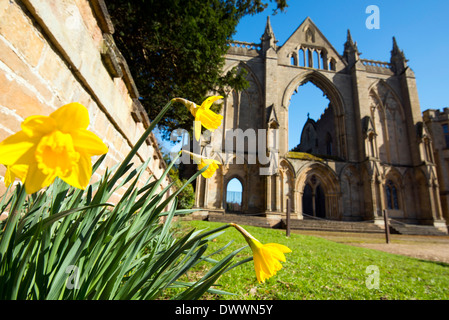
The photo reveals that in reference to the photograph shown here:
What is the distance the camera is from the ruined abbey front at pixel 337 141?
16.9 m

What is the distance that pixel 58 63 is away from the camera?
1.48 metres

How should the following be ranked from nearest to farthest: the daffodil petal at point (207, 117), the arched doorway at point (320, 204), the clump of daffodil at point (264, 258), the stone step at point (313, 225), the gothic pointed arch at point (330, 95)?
the clump of daffodil at point (264, 258) < the daffodil petal at point (207, 117) < the stone step at point (313, 225) < the gothic pointed arch at point (330, 95) < the arched doorway at point (320, 204)

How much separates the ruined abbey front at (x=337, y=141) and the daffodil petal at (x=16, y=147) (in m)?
15.2

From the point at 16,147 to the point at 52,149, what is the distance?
0.08 m

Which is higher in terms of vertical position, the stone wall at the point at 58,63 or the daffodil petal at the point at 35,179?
the stone wall at the point at 58,63

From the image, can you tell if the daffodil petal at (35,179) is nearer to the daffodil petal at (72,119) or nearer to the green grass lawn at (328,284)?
the daffodil petal at (72,119)

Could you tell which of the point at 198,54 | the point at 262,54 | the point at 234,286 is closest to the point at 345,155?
the point at 262,54

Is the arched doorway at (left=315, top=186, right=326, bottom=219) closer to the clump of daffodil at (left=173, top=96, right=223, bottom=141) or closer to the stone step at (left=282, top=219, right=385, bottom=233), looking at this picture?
the stone step at (left=282, top=219, right=385, bottom=233)

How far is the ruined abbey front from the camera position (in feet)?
55.4

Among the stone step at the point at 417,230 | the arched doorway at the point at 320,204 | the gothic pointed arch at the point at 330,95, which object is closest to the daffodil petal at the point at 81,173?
the stone step at the point at 417,230

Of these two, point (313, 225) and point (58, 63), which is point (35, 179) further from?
point (313, 225)

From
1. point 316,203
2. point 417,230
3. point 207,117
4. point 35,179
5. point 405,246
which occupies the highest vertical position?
point 316,203

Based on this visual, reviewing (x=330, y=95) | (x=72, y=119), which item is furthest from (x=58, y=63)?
(x=330, y=95)

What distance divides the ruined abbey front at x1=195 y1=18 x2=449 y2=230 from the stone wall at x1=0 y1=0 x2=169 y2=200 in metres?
13.8
